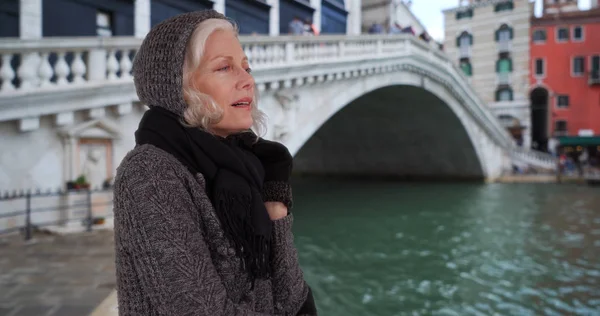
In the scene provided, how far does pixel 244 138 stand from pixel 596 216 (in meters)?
10.4

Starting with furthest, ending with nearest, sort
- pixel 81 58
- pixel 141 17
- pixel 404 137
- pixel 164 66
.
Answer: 1. pixel 404 137
2. pixel 141 17
3. pixel 81 58
4. pixel 164 66

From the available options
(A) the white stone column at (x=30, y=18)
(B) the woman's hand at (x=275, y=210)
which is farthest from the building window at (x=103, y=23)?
(B) the woman's hand at (x=275, y=210)

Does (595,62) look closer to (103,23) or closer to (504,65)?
(504,65)

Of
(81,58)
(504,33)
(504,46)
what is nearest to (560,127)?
(504,46)

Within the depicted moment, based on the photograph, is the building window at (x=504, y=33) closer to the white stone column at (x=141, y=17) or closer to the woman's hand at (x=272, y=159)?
the white stone column at (x=141, y=17)

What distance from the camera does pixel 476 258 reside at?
609 centimetres

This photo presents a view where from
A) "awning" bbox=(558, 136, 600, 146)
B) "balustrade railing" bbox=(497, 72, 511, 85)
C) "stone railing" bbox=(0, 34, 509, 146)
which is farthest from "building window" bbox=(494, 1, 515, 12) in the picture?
"stone railing" bbox=(0, 34, 509, 146)

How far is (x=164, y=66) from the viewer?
100cm

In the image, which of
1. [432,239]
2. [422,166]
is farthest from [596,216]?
[422,166]

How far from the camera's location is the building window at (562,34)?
800 inches

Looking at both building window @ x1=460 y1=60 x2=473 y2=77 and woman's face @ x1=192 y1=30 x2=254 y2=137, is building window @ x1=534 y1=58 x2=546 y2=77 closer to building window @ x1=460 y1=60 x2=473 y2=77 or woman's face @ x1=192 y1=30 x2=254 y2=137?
building window @ x1=460 y1=60 x2=473 y2=77

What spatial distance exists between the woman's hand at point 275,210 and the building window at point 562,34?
2343cm

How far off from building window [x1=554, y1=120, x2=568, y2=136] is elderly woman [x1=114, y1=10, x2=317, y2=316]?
22803mm

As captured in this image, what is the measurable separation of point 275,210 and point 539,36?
77.7 ft
